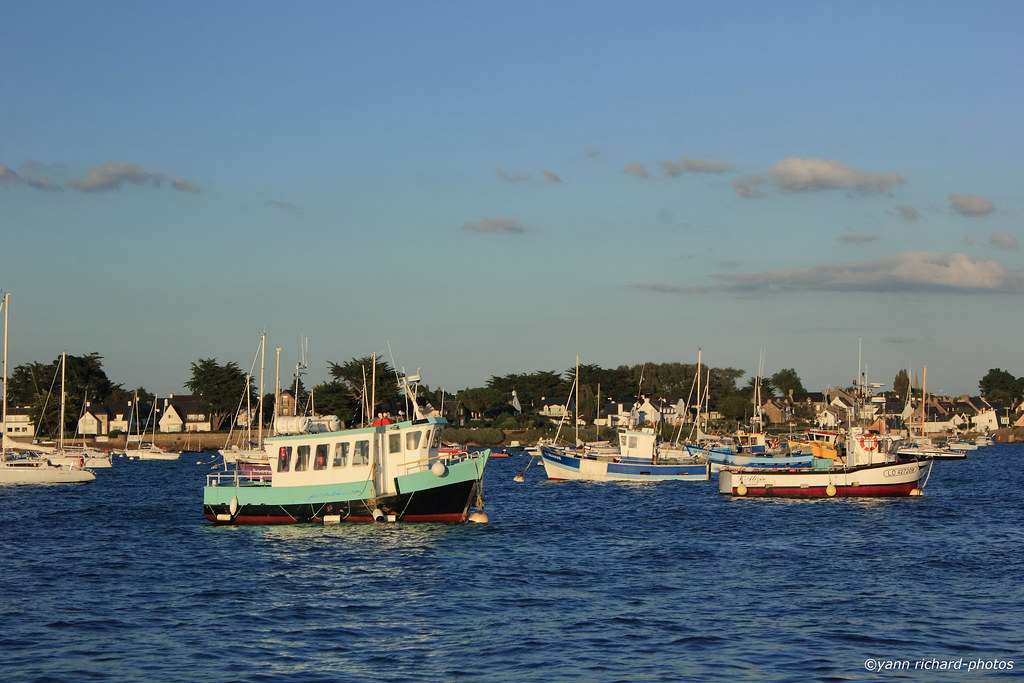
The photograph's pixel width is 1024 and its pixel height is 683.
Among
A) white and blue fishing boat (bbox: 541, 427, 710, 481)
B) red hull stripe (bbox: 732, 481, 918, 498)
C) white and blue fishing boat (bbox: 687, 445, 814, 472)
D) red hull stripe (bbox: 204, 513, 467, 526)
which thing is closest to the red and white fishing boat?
red hull stripe (bbox: 732, 481, 918, 498)

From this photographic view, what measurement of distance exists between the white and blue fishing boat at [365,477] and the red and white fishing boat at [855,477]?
2487 centimetres

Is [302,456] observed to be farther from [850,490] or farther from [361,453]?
[850,490]

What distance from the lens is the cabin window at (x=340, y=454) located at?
42125mm

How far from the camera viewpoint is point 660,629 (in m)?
24.9

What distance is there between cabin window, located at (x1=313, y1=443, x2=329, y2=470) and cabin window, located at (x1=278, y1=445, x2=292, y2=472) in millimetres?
1118

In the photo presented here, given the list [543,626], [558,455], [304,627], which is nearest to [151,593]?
[304,627]

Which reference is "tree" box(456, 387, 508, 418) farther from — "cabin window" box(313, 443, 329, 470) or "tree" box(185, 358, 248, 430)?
"cabin window" box(313, 443, 329, 470)

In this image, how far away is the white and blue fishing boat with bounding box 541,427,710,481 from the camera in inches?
3115

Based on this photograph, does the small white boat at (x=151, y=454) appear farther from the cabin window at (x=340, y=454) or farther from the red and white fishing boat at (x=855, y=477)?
the cabin window at (x=340, y=454)

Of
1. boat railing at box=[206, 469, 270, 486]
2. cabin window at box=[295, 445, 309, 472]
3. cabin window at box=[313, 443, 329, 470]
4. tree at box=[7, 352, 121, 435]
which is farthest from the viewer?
tree at box=[7, 352, 121, 435]

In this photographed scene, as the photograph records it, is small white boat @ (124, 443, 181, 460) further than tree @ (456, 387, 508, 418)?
No

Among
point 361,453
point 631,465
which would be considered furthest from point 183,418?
point 361,453

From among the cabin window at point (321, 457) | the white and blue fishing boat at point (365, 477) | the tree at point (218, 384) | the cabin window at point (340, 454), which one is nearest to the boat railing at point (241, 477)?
the white and blue fishing boat at point (365, 477)

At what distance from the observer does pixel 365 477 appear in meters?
42.2
